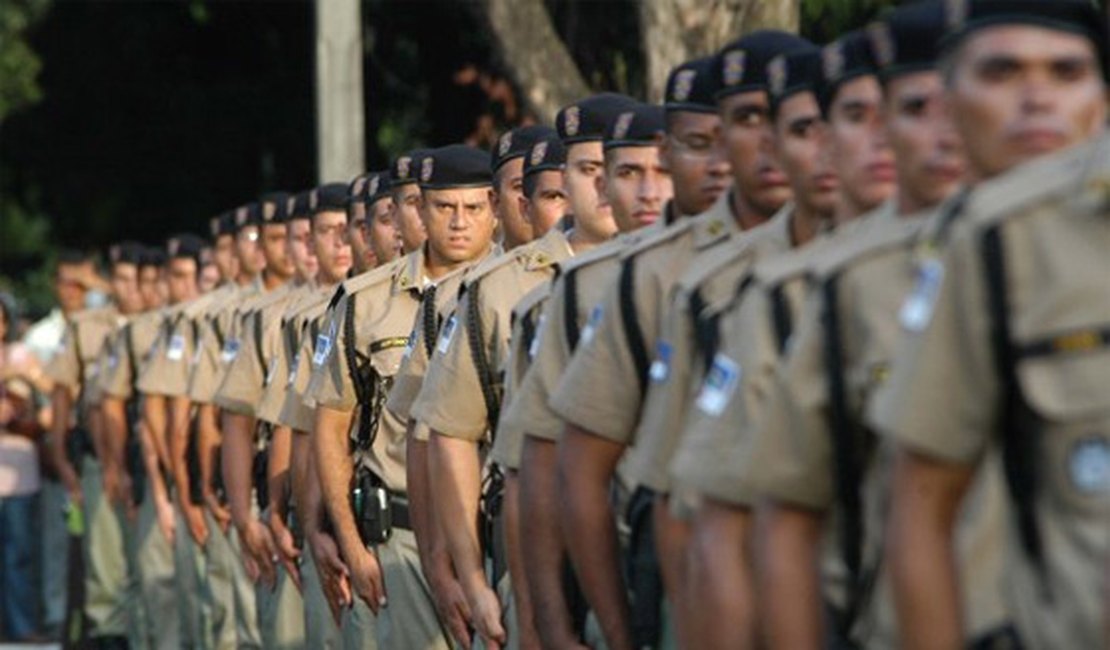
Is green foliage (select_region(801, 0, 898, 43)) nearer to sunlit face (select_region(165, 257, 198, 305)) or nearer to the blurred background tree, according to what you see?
the blurred background tree

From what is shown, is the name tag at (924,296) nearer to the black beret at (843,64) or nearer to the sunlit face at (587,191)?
the black beret at (843,64)

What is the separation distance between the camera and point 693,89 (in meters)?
8.38

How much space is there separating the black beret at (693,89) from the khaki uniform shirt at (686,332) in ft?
2.39

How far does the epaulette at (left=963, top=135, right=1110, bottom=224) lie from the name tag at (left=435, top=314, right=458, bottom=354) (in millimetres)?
5010

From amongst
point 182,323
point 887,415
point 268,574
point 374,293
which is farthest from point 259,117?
point 887,415

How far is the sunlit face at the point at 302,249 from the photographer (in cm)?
1535

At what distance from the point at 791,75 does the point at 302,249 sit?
826cm

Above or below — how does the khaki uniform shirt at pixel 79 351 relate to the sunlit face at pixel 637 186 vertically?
below

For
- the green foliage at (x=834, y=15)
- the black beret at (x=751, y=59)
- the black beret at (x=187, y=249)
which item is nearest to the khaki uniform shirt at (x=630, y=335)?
the black beret at (x=751, y=59)

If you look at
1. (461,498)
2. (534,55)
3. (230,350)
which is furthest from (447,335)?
(534,55)

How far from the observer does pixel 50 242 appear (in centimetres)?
3581

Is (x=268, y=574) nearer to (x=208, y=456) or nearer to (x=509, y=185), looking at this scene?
(x=208, y=456)

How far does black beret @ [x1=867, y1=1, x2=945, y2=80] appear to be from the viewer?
6.32m

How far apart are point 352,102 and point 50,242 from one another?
1586cm
